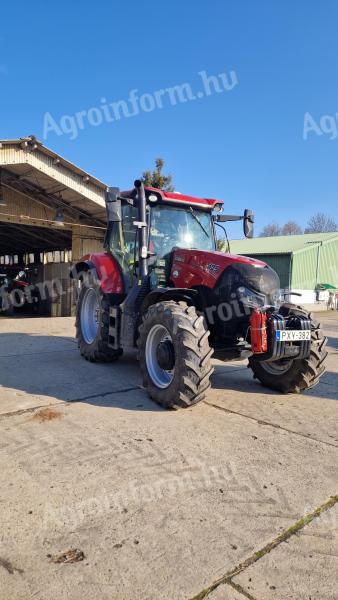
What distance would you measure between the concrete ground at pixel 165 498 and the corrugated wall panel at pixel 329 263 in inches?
958

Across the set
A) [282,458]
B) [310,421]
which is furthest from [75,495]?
[310,421]

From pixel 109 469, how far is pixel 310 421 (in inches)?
87.3

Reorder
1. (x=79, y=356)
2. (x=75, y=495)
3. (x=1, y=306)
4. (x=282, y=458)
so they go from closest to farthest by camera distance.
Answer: (x=75, y=495) < (x=282, y=458) < (x=79, y=356) < (x=1, y=306)

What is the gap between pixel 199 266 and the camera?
5.02 metres

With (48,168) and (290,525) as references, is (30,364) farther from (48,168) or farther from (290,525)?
(48,168)

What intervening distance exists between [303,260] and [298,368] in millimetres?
22429

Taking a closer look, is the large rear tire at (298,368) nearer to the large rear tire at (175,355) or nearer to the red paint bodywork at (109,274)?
the large rear tire at (175,355)

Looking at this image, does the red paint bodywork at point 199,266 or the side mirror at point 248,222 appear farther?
the side mirror at point 248,222

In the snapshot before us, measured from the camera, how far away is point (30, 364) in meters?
6.56

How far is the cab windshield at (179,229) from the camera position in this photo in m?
5.56

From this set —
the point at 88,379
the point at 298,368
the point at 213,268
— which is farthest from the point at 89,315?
the point at 298,368

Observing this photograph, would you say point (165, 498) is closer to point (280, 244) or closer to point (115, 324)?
point (115, 324)

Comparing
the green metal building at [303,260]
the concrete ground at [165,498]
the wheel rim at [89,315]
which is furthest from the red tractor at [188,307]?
the green metal building at [303,260]

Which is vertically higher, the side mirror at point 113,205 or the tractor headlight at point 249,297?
the side mirror at point 113,205
